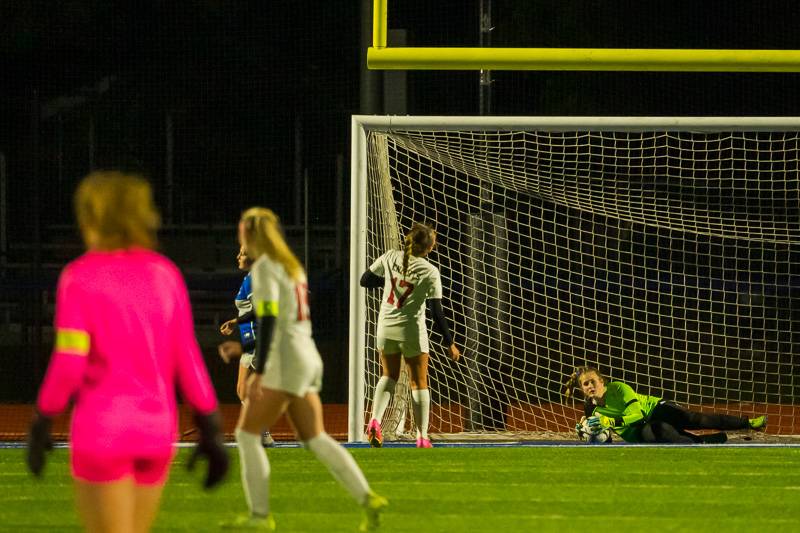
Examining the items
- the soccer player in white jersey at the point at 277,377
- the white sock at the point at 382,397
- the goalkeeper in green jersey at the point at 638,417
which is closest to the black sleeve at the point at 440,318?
the white sock at the point at 382,397

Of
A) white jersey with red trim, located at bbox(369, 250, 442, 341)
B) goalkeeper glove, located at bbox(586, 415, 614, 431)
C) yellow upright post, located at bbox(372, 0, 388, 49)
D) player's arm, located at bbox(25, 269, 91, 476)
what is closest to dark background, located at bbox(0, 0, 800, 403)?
goalkeeper glove, located at bbox(586, 415, 614, 431)

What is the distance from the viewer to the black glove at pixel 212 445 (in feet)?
14.5

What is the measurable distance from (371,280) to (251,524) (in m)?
4.41

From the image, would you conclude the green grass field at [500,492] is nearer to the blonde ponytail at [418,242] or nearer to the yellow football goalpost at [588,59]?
the blonde ponytail at [418,242]

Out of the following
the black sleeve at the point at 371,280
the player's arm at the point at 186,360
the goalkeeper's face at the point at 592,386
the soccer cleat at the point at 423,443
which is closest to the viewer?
the player's arm at the point at 186,360

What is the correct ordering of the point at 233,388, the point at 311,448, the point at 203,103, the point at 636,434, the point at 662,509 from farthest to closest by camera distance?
the point at 203,103
the point at 233,388
the point at 636,434
the point at 662,509
the point at 311,448

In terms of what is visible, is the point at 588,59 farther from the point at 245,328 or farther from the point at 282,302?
the point at 282,302

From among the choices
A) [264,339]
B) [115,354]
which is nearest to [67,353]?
[115,354]

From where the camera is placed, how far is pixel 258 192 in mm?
28938

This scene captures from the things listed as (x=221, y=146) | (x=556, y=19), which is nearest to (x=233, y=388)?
(x=556, y=19)

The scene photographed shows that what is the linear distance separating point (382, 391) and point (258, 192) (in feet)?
60.5

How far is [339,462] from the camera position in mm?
6547

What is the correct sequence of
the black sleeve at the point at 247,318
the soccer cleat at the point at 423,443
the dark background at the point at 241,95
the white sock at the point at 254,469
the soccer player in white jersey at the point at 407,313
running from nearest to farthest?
the white sock at the point at 254,469
the black sleeve at the point at 247,318
the soccer player in white jersey at the point at 407,313
the soccer cleat at the point at 423,443
the dark background at the point at 241,95

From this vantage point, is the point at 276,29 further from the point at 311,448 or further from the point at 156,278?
the point at 156,278
